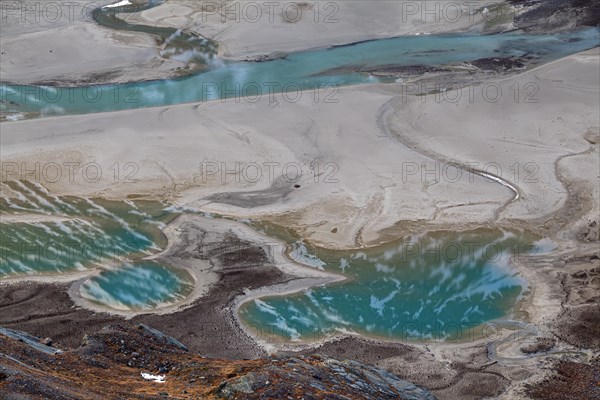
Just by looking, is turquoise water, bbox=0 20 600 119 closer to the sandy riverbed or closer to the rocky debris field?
the sandy riverbed

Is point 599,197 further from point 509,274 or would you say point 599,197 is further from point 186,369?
point 186,369

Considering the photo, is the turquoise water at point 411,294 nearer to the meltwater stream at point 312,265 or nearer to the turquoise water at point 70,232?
the meltwater stream at point 312,265

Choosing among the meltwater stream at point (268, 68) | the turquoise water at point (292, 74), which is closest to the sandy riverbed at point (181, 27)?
the meltwater stream at point (268, 68)

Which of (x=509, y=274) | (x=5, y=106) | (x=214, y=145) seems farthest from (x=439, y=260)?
(x=5, y=106)

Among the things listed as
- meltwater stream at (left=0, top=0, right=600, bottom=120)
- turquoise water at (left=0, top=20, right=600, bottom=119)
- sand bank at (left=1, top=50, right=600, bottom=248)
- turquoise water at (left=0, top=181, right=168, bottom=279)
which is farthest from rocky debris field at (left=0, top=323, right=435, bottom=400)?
meltwater stream at (left=0, top=0, right=600, bottom=120)

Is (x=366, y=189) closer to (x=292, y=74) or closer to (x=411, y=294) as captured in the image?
(x=411, y=294)

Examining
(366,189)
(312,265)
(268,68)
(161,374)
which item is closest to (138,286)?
(312,265)
